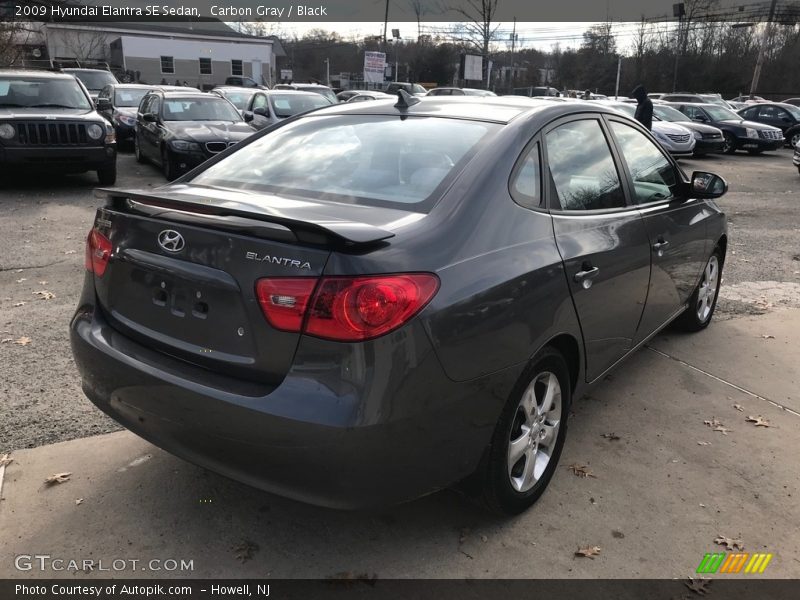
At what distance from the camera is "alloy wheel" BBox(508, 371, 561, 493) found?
266 centimetres

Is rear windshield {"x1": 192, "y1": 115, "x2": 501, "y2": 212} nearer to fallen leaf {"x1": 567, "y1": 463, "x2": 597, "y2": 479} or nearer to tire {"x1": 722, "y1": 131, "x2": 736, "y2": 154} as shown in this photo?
fallen leaf {"x1": 567, "y1": 463, "x2": 597, "y2": 479}

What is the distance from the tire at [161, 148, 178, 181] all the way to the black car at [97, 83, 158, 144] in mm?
4453

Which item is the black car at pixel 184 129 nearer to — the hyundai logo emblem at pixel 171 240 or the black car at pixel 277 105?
the black car at pixel 277 105

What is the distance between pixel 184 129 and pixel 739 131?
17968 millimetres

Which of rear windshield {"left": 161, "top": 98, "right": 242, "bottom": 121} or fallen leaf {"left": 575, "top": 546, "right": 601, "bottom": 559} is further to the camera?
rear windshield {"left": 161, "top": 98, "right": 242, "bottom": 121}

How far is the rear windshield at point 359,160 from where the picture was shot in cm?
265

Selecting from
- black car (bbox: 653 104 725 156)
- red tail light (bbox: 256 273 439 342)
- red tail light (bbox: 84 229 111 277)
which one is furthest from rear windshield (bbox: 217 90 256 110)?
red tail light (bbox: 256 273 439 342)

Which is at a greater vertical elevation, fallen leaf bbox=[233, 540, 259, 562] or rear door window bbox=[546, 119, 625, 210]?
rear door window bbox=[546, 119, 625, 210]

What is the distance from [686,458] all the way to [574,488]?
0.74 metres

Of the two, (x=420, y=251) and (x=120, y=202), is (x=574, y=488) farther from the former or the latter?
(x=120, y=202)

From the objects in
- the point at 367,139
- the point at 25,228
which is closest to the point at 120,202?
the point at 367,139

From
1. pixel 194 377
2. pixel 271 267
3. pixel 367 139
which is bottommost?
pixel 194 377

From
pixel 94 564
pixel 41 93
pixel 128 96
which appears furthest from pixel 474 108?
pixel 128 96

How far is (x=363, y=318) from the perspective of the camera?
2.00 metres
